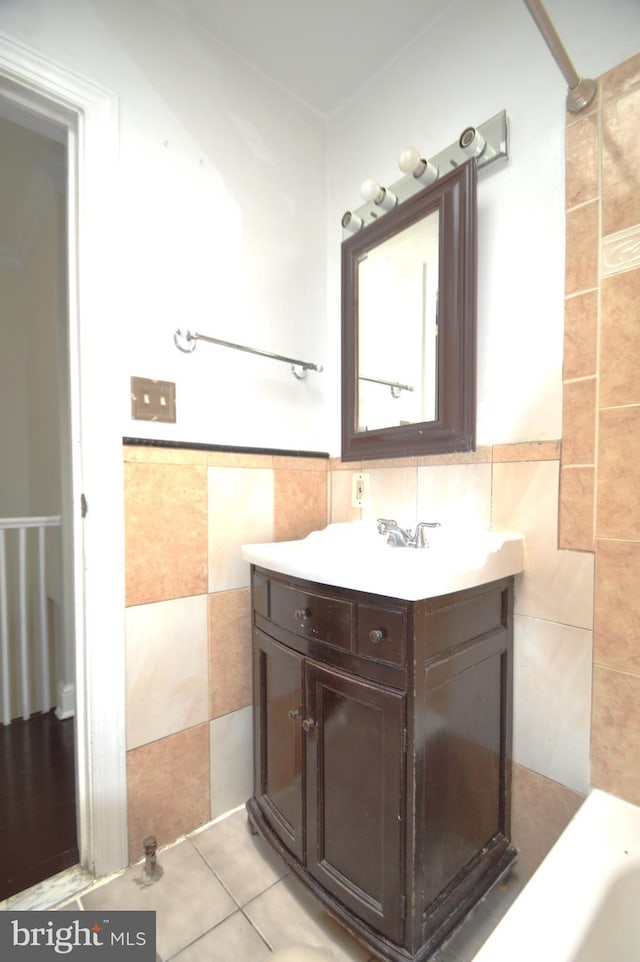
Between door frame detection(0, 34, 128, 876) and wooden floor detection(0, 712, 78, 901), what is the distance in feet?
0.53

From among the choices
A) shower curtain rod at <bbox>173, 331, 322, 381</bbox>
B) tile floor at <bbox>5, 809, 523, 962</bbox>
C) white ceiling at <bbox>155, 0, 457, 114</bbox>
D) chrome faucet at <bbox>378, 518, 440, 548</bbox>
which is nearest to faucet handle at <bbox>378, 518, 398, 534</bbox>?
chrome faucet at <bbox>378, 518, 440, 548</bbox>

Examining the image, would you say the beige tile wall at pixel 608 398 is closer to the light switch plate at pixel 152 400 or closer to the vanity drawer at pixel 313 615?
the vanity drawer at pixel 313 615

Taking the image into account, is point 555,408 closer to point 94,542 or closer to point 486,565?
point 486,565

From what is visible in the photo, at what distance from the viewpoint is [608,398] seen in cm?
93

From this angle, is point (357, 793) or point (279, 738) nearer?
point (357, 793)

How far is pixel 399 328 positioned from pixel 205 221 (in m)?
0.70

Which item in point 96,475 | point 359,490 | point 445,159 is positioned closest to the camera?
point 96,475

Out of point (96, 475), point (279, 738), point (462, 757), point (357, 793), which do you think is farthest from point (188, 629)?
point (462, 757)

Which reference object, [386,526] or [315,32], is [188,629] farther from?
[315,32]

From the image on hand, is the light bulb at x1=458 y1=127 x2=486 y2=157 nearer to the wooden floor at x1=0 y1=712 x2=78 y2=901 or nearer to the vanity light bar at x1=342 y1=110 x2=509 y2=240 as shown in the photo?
the vanity light bar at x1=342 y1=110 x2=509 y2=240

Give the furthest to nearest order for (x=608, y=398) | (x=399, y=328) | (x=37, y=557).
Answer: (x=37, y=557) < (x=399, y=328) < (x=608, y=398)

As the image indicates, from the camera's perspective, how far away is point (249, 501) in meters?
1.37

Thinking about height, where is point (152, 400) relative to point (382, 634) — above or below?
above

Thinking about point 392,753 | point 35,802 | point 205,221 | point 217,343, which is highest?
point 205,221
